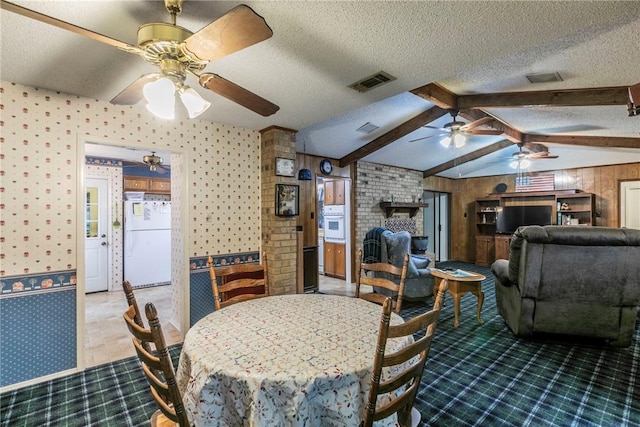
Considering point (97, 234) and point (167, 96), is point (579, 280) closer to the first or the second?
point (167, 96)

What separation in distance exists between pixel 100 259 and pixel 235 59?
478 cm

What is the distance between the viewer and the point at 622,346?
291 centimetres

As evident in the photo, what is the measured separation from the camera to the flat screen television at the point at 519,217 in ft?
22.3

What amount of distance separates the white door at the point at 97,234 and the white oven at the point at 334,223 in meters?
4.00

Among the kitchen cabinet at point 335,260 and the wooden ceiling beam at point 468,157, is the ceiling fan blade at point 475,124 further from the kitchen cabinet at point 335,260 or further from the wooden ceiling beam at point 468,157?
the kitchen cabinet at point 335,260

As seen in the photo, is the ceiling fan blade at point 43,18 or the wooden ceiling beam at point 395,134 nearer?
the ceiling fan blade at point 43,18

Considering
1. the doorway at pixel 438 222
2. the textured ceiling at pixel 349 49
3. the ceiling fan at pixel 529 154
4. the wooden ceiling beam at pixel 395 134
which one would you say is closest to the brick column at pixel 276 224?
the textured ceiling at pixel 349 49

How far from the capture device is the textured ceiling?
155 centimetres

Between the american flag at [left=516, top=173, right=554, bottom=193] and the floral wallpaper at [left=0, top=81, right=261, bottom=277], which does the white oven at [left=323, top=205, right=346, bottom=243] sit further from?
the american flag at [left=516, top=173, right=554, bottom=193]

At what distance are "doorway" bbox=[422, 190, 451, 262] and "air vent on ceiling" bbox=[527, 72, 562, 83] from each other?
5258 mm

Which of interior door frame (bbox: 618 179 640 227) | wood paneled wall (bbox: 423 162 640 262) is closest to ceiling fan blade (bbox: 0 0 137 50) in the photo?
wood paneled wall (bbox: 423 162 640 262)

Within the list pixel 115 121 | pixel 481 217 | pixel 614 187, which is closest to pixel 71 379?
pixel 115 121

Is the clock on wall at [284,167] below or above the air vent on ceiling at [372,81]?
below

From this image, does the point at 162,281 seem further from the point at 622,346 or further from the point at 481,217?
the point at 481,217
